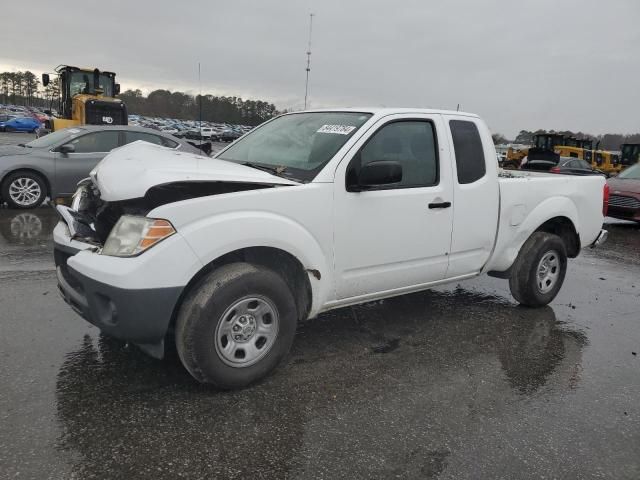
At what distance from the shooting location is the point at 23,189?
30.0 ft

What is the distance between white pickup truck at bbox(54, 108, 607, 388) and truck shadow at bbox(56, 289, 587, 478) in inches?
11.9

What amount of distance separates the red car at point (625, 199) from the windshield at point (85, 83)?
608 inches

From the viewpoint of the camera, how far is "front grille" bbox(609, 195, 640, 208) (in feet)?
38.2

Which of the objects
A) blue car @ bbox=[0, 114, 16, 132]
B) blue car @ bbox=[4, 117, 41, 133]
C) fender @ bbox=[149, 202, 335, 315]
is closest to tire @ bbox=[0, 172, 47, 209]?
fender @ bbox=[149, 202, 335, 315]

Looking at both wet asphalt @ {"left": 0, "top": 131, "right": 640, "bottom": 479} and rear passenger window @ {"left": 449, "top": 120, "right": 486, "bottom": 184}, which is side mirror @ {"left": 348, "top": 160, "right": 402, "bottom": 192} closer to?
rear passenger window @ {"left": 449, "top": 120, "right": 486, "bottom": 184}

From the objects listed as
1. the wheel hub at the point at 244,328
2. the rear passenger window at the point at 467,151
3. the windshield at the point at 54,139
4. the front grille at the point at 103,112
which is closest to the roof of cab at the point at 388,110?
the rear passenger window at the point at 467,151

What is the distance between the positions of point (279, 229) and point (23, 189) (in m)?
7.72

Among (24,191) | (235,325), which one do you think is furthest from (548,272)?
(24,191)

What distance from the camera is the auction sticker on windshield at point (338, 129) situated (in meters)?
3.87

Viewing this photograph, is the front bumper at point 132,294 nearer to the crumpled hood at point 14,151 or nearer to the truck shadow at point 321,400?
the truck shadow at point 321,400

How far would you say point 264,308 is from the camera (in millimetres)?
3299

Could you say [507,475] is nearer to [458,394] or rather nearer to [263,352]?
[458,394]

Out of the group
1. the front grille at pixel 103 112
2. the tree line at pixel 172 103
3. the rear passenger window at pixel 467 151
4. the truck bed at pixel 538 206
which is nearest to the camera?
the rear passenger window at pixel 467 151

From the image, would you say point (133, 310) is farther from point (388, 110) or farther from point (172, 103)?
point (172, 103)
